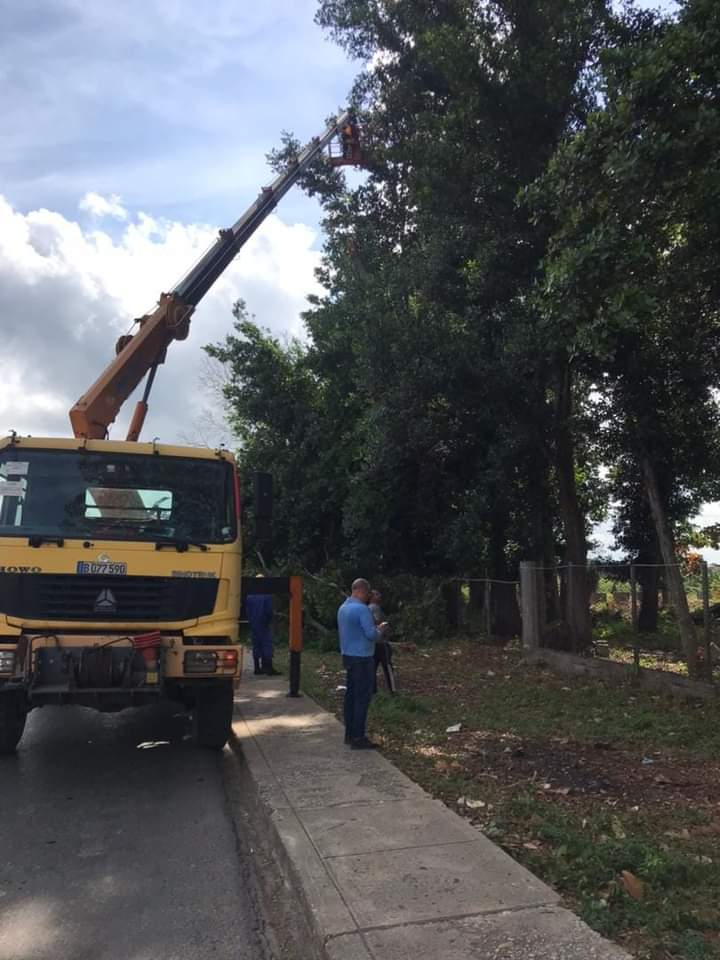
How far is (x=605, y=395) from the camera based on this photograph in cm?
1377

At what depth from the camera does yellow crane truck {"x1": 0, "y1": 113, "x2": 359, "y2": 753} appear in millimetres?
6898

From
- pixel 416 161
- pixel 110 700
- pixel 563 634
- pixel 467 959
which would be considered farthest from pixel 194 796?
pixel 416 161

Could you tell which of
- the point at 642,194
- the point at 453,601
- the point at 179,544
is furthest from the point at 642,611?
the point at 179,544

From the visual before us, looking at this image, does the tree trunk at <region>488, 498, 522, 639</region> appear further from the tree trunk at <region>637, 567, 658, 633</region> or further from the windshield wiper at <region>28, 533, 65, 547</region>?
the windshield wiper at <region>28, 533, 65, 547</region>

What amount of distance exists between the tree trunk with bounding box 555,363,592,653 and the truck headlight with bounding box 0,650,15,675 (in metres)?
9.11

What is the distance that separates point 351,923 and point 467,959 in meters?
0.64

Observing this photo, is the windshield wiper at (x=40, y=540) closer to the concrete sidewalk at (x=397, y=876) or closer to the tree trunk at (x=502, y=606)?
the concrete sidewalk at (x=397, y=876)

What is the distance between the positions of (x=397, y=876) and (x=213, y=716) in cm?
371

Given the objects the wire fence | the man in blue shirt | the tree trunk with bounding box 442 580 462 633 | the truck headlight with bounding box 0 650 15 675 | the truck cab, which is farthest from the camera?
the tree trunk with bounding box 442 580 462 633

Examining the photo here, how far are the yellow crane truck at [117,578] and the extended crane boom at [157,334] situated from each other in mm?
3886

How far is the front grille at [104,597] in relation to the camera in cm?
698

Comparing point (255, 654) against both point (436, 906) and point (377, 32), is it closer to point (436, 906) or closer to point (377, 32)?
point (436, 906)

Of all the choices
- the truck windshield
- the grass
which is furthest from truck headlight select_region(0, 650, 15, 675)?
the grass

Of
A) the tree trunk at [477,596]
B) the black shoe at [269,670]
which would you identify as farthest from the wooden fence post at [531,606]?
the black shoe at [269,670]
